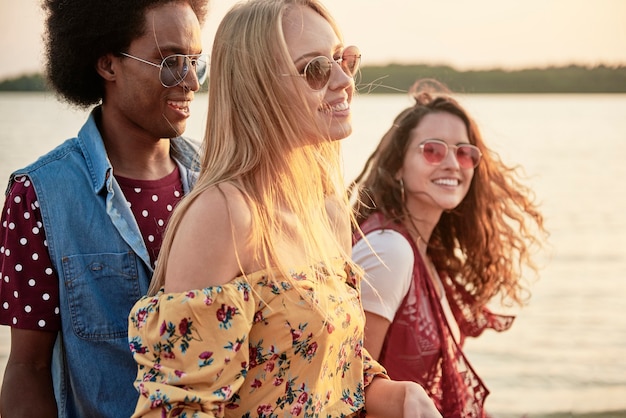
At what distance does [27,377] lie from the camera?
256cm

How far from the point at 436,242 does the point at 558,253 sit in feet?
25.4

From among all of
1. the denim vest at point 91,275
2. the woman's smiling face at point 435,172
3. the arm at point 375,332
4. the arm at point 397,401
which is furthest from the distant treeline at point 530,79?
the arm at point 397,401

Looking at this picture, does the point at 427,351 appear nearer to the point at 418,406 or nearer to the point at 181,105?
the point at 418,406

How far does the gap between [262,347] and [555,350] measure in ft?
21.6

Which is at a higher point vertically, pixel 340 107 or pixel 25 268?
pixel 340 107

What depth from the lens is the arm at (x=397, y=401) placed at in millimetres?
2385

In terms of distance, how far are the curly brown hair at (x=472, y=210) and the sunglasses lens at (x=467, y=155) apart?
0.10 m

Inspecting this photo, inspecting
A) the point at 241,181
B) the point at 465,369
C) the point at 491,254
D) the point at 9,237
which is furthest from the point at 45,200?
the point at 491,254

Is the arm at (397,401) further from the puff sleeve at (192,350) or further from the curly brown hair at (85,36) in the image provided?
the curly brown hair at (85,36)

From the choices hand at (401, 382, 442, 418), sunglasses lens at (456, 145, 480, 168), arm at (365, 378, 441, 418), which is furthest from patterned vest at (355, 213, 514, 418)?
hand at (401, 382, 442, 418)

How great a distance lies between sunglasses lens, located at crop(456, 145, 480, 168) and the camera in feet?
13.3

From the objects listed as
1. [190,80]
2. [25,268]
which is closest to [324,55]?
[190,80]

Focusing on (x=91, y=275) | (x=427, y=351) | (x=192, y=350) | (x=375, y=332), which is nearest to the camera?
(x=192, y=350)

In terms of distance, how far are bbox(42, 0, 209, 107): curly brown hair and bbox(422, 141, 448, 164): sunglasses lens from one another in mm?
1411
